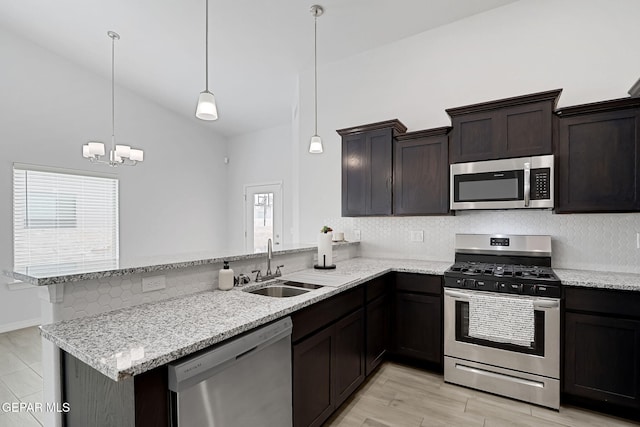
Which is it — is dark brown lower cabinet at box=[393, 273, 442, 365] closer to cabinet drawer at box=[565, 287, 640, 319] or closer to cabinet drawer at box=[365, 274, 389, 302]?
cabinet drawer at box=[365, 274, 389, 302]

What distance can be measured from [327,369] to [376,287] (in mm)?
921

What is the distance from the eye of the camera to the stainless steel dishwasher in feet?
3.78

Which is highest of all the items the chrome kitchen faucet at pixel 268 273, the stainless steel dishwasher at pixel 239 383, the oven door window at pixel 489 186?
the oven door window at pixel 489 186

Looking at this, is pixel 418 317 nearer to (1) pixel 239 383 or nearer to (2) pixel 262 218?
(1) pixel 239 383

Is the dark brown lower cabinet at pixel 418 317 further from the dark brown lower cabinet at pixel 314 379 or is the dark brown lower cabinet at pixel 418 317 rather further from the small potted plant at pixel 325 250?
the dark brown lower cabinet at pixel 314 379

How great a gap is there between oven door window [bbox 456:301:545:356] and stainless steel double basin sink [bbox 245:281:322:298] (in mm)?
1251

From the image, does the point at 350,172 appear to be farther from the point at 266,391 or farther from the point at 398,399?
the point at 266,391

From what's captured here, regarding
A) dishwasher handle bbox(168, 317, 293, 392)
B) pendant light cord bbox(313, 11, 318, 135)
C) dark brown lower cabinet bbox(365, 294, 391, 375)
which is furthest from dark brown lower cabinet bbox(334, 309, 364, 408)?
pendant light cord bbox(313, 11, 318, 135)

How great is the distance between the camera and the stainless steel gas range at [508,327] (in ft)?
7.47

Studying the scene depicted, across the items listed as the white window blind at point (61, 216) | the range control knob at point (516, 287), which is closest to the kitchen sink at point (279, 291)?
the range control knob at point (516, 287)

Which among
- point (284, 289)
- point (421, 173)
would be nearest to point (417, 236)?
point (421, 173)

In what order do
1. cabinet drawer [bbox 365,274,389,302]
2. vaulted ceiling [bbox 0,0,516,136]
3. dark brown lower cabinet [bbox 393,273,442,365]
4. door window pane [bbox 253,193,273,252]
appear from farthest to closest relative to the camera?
door window pane [bbox 253,193,273,252] < vaulted ceiling [bbox 0,0,516,136] < dark brown lower cabinet [bbox 393,273,442,365] < cabinet drawer [bbox 365,274,389,302]

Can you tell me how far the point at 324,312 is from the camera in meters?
2.00

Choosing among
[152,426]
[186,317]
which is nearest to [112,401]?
[152,426]
